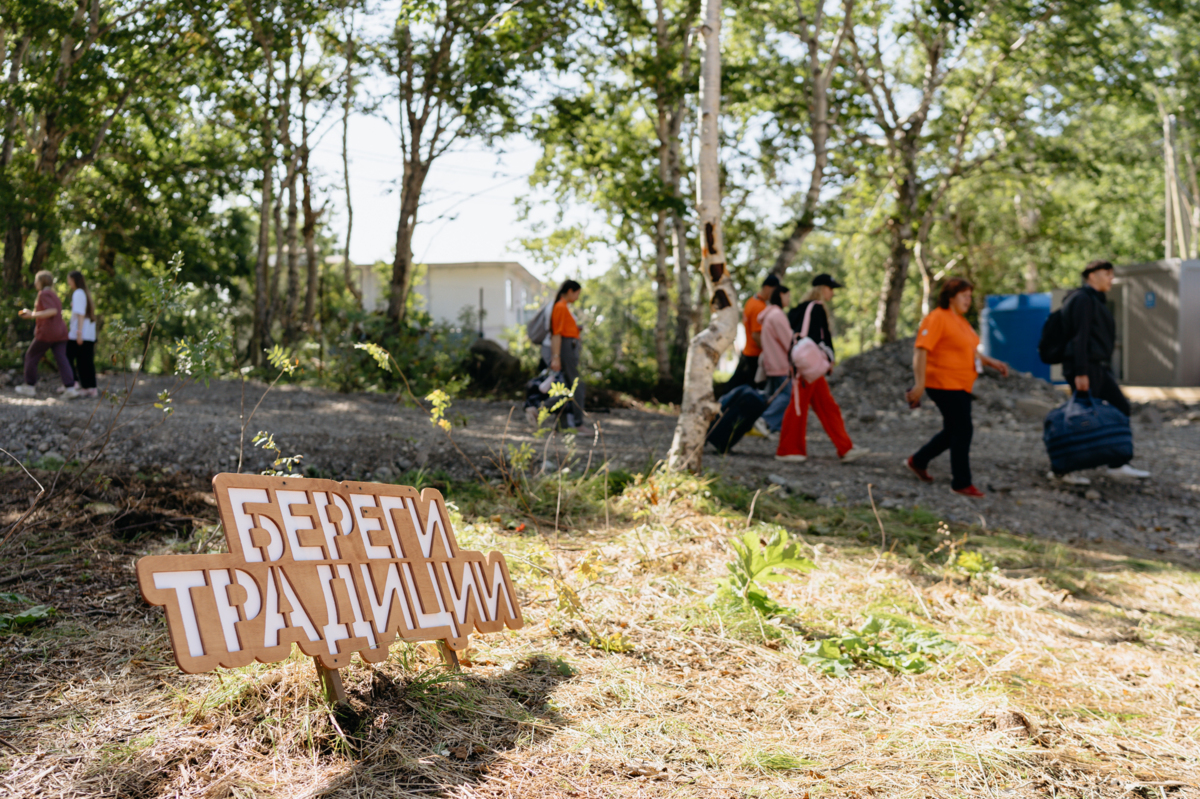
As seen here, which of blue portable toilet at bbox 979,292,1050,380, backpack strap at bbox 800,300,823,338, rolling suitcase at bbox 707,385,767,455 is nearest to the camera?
rolling suitcase at bbox 707,385,767,455

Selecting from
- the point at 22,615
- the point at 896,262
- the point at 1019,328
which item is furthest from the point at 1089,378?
the point at 1019,328

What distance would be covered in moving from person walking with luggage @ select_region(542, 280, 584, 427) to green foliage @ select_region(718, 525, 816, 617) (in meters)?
4.37

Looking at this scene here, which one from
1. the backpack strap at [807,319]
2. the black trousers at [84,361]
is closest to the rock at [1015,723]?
the backpack strap at [807,319]

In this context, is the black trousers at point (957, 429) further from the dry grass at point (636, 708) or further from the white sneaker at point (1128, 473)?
the dry grass at point (636, 708)

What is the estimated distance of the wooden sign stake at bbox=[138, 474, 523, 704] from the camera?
229 cm

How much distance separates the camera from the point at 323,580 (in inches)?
103

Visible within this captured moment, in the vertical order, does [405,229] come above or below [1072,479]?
above

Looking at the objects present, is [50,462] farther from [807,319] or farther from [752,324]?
[752,324]

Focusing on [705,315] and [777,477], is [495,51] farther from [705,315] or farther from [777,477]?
[705,315]

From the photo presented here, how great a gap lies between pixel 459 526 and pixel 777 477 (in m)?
3.18

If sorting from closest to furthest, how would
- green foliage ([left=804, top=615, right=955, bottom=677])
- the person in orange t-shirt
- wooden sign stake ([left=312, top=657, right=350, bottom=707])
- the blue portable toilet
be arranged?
wooden sign stake ([left=312, top=657, right=350, bottom=707]) < green foliage ([left=804, top=615, right=955, bottom=677]) < the person in orange t-shirt < the blue portable toilet

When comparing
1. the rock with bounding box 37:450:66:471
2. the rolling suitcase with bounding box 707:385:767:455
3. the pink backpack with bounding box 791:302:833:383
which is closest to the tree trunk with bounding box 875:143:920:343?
the pink backpack with bounding box 791:302:833:383

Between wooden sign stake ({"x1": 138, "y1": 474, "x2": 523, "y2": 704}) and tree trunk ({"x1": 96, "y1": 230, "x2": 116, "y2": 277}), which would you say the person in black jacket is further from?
tree trunk ({"x1": 96, "y1": 230, "x2": 116, "y2": 277})

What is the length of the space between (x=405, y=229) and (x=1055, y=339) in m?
9.74
